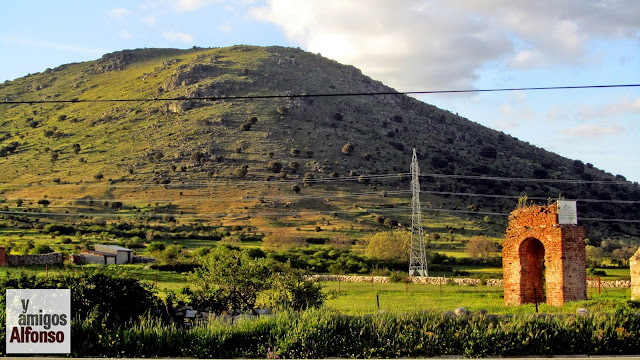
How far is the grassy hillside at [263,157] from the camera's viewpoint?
245 feet

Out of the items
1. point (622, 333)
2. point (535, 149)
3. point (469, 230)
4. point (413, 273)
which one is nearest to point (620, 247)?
point (469, 230)

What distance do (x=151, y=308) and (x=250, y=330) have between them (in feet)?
14.3

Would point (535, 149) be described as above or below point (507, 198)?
above

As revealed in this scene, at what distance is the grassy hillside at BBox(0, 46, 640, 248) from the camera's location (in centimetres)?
7469

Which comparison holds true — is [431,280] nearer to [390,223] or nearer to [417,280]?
[417,280]

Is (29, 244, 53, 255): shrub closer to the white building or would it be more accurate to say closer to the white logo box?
the white building

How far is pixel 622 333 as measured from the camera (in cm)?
1463

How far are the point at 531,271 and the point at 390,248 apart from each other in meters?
28.9

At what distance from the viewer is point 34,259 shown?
3941 centimetres

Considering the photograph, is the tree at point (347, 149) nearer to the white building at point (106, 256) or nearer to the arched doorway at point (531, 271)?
the white building at point (106, 256)

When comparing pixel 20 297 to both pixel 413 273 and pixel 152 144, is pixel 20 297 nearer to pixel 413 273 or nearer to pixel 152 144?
pixel 413 273

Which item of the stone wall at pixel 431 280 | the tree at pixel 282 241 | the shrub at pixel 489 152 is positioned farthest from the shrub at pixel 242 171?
the shrub at pixel 489 152

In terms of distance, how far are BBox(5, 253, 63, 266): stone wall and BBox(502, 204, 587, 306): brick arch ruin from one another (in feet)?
94.8

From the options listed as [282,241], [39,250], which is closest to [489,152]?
[282,241]
